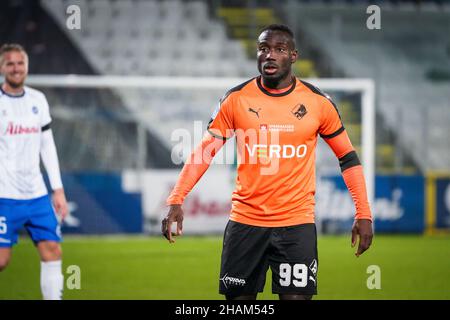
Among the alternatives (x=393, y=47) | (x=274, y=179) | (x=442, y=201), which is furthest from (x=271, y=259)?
(x=393, y=47)

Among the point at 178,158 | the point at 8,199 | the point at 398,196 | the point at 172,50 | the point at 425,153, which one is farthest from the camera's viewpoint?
the point at 172,50

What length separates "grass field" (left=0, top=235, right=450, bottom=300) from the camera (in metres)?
7.78

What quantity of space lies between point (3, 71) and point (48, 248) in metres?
1.37

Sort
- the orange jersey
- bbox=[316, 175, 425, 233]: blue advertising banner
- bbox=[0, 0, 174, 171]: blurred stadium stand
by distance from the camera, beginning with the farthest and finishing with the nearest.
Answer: bbox=[316, 175, 425, 233]: blue advertising banner < bbox=[0, 0, 174, 171]: blurred stadium stand < the orange jersey

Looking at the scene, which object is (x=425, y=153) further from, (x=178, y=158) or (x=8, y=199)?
(x=8, y=199)

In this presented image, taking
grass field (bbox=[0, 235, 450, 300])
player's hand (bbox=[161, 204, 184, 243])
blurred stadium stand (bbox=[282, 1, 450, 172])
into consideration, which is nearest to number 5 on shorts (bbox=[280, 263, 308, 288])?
player's hand (bbox=[161, 204, 184, 243])

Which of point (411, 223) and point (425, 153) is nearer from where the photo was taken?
point (411, 223)

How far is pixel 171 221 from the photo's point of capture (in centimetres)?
458

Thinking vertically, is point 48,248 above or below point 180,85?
below

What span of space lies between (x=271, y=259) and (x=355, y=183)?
0.67m

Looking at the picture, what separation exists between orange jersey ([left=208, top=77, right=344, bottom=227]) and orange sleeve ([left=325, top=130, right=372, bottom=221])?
6 cm

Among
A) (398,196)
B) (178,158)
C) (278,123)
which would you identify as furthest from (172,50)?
(278,123)

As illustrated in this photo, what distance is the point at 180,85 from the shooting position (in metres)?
12.0

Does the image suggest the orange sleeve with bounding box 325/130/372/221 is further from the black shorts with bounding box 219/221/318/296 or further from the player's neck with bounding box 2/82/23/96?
the player's neck with bounding box 2/82/23/96
